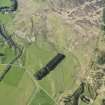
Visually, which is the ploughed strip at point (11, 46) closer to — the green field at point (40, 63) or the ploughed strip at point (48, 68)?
the green field at point (40, 63)

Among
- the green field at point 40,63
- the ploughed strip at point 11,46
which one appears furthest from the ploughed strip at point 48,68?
the ploughed strip at point 11,46

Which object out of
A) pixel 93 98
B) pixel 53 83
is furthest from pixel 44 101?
pixel 93 98

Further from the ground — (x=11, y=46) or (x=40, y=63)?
(x=11, y=46)

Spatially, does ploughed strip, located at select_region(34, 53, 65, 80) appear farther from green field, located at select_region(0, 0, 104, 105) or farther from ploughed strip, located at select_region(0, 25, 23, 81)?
ploughed strip, located at select_region(0, 25, 23, 81)

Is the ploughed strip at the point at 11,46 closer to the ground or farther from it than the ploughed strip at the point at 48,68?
farther from it

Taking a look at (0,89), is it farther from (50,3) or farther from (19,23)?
(50,3)

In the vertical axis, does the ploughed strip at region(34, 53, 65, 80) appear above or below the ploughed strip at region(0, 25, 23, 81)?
below

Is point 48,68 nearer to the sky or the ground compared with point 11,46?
nearer to the ground

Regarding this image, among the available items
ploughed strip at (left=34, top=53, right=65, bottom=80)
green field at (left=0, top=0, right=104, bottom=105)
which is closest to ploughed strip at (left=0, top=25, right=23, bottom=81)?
green field at (left=0, top=0, right=104, bottom=105)

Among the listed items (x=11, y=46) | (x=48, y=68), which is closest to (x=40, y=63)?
(x=48, y=68)

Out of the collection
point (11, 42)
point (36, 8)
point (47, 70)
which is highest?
point (36, 8)

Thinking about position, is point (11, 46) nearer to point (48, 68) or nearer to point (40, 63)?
point (40, 63)
